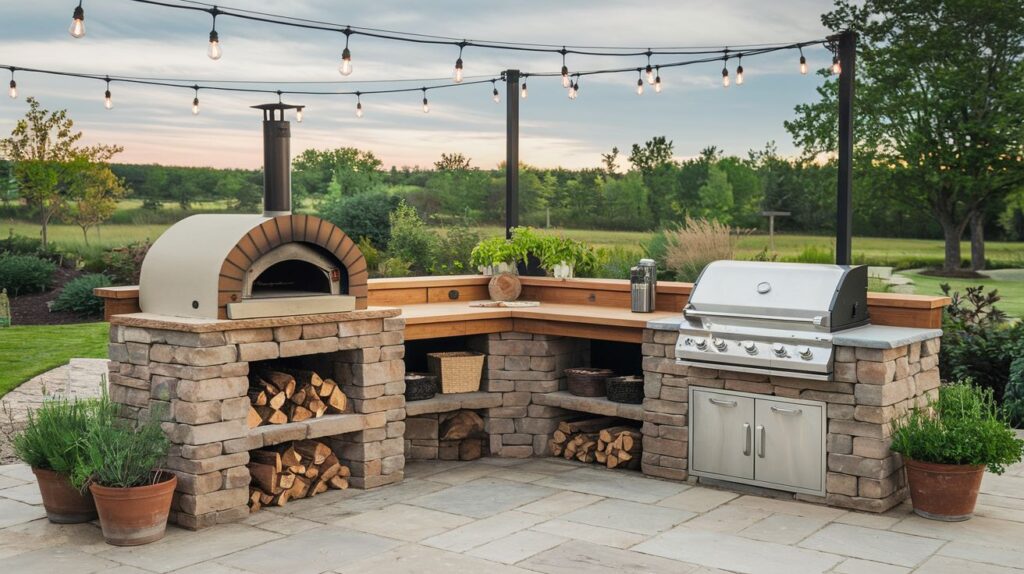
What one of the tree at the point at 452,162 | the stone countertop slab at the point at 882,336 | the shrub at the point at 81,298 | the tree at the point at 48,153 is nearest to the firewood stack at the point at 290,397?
the stone countertop slab at the point at 882,336

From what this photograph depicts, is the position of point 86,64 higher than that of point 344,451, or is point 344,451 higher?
point 86,64

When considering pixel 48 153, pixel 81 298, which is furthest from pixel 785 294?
pixel 48 153

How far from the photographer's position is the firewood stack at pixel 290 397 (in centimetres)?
509

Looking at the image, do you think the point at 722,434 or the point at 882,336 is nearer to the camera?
the point at 882,336

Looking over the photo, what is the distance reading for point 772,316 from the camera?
5.02 m

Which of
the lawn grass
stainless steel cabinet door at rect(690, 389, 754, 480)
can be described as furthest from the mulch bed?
stainless steel cabinet door at rect(690, 389, 754, 480)

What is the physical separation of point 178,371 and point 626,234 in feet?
33.0

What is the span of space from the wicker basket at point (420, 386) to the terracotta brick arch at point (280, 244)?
760mm

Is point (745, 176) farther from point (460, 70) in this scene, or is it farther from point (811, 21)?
point (460, 70)

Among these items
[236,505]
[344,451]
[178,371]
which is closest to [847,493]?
[344,451]

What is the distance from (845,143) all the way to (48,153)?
11.1 meters

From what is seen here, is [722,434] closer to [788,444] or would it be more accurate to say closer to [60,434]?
[788,444]

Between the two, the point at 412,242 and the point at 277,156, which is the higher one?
the point at 277,156

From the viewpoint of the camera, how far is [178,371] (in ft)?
15.2
